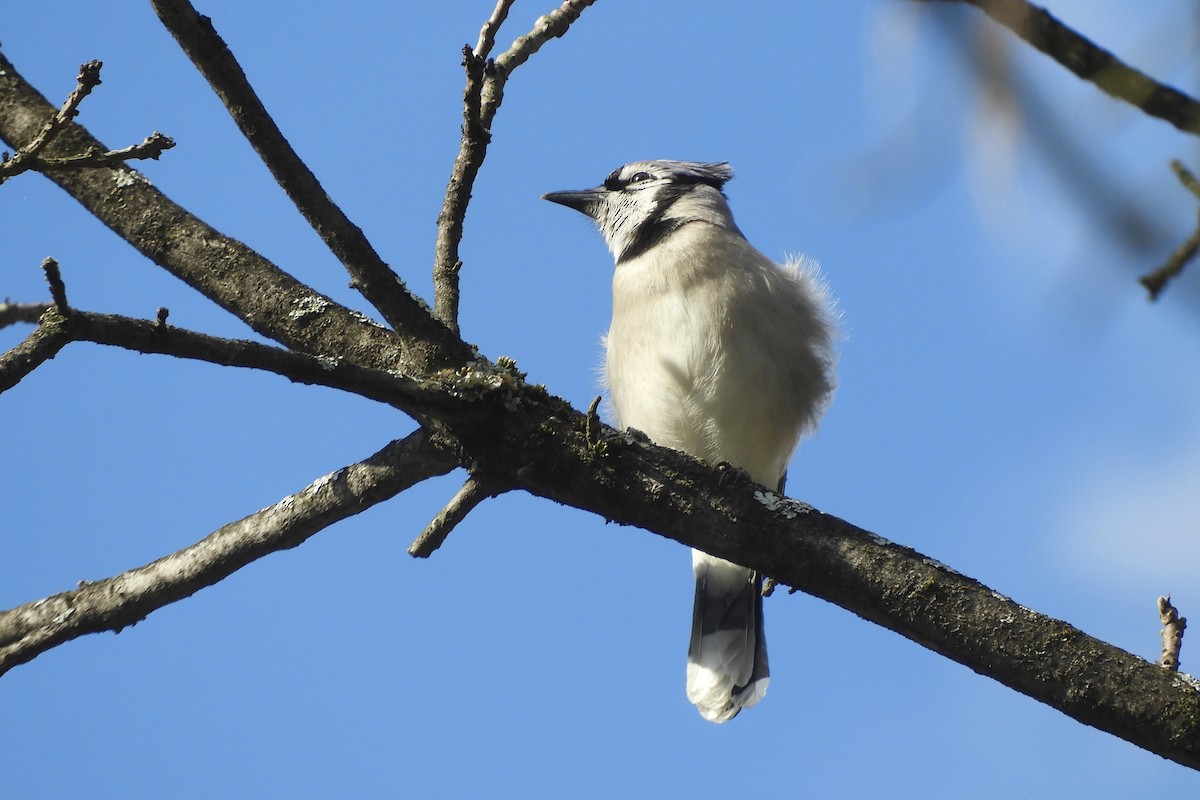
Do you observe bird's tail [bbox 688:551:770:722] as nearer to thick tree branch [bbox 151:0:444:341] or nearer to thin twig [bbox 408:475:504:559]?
thin twig [bbox 408:475:504:559]

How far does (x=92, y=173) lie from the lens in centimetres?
340

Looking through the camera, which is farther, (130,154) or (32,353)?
(130,154)

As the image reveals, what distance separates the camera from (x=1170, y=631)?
3188mm

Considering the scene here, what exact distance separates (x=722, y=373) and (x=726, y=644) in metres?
1.21

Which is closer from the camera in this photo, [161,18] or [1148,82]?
[1148,82]

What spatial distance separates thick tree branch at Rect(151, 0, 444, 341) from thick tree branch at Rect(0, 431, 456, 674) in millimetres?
346

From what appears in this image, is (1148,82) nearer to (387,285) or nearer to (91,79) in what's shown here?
(387,285)

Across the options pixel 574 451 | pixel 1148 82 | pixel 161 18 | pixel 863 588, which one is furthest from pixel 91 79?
pixel 1148 82

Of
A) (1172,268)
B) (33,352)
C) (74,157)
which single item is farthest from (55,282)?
(1172,268)

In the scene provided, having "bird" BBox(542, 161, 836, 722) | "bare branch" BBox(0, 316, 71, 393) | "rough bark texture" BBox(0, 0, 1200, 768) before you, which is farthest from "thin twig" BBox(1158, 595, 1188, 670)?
"bare branch" BBox(0, 316, 71, 393)

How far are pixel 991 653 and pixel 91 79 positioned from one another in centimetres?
251

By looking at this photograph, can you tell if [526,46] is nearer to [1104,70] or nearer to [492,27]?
[492,27]

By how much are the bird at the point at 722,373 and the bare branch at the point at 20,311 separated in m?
3.00

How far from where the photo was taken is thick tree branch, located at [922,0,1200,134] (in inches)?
40.3
